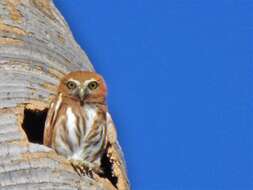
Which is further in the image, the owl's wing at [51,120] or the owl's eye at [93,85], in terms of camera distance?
the owl's eye at [93,85]

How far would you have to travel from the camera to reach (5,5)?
6910mm

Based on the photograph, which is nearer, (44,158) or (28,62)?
(44,158)

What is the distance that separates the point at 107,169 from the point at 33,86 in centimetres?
78

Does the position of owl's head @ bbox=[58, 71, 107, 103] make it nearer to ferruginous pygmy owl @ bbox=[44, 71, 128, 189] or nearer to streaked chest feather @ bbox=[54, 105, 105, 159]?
ferruginous pygmy owl @ bbox=[44, 71, 128, 189]

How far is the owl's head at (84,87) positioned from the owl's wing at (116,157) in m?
0.29

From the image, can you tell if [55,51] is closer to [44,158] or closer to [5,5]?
[5,5]

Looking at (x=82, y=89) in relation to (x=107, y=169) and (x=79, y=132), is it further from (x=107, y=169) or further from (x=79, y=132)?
(x=107, y=169)

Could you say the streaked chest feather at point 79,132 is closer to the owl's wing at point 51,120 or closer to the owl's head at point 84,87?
the owl's wing at point 51,120

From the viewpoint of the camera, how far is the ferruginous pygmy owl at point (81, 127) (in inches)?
254

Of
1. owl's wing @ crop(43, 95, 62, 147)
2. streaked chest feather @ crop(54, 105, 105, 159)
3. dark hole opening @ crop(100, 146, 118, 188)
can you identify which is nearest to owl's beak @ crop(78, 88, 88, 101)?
streaked chest feather @ crop(54, 105, 105, 159)

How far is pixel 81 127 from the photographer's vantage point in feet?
22.1

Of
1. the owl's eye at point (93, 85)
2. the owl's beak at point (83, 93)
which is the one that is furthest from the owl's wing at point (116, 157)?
the owl's eye at point (93, 85)

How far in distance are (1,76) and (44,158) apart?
2.71 ft

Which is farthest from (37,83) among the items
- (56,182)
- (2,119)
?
(56,182)
